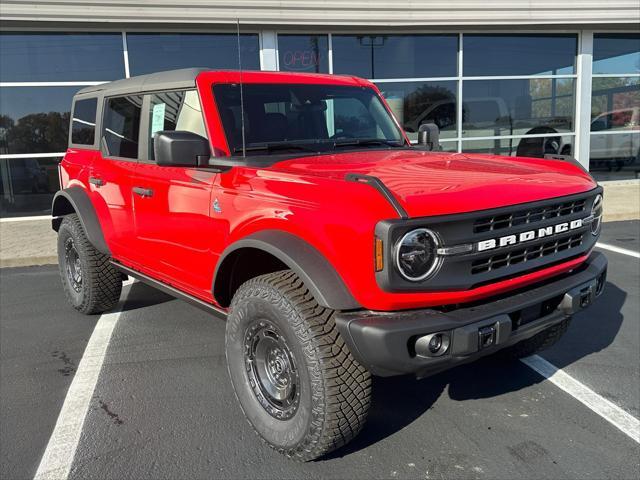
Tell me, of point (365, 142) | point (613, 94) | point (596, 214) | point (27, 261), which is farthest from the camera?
point (613, 94)

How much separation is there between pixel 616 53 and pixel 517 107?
113 inches

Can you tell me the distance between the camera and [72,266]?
16.2 feet

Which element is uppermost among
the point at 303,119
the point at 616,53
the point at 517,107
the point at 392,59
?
the point at 616,53

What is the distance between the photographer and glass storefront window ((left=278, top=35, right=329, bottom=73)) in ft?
35.2

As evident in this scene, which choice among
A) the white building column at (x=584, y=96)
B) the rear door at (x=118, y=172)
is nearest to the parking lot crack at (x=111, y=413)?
the rear door at (x=118, y=172)

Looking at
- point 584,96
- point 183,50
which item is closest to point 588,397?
point 183,50

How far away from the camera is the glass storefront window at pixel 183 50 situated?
10.2 metres

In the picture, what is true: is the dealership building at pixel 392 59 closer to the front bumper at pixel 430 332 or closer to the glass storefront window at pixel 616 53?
the glass storefront window at pixel 616 53

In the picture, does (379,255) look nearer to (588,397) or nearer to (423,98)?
(588,397)

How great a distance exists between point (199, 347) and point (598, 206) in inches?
113

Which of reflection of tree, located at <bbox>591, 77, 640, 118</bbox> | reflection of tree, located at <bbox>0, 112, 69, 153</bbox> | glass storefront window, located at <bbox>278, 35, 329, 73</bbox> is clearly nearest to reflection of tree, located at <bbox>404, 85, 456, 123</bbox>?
glass storefront window, located at <bbox>278, 35, 329, 73</bbox>

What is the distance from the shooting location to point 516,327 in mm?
2508

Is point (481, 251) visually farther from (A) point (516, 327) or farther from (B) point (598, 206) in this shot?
(B) point (598, 206)

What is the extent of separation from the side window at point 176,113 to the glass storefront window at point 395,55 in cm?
784
